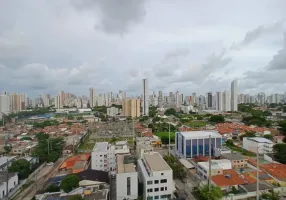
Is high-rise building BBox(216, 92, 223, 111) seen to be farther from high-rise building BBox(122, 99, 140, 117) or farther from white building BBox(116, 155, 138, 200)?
white building BBox(116, 155, 138, 200)

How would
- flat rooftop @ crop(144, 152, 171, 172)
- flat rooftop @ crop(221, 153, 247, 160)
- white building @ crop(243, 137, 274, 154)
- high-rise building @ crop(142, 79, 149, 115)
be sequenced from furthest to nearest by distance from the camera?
high-rise building @ crop(142, 79, 149, 115) → white building @ crop(243, 137, 274, 154) → flat rooftop @ crop(221, 153, 247, 160) → flat rooftop @ crop(144, 152, 171, 172)

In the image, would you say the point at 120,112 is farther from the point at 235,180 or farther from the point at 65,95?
the point at 235,180

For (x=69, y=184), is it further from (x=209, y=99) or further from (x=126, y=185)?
(x=209, y=99)

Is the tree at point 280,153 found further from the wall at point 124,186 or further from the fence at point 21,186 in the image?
the fence at point 21,186

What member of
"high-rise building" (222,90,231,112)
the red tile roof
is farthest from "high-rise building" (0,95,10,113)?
"high-rise building" (222,90,231,112)

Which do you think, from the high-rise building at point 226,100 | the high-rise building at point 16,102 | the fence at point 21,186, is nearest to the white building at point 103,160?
the fence at point 21,186

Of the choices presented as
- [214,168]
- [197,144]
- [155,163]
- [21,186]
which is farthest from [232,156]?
[21,186]
